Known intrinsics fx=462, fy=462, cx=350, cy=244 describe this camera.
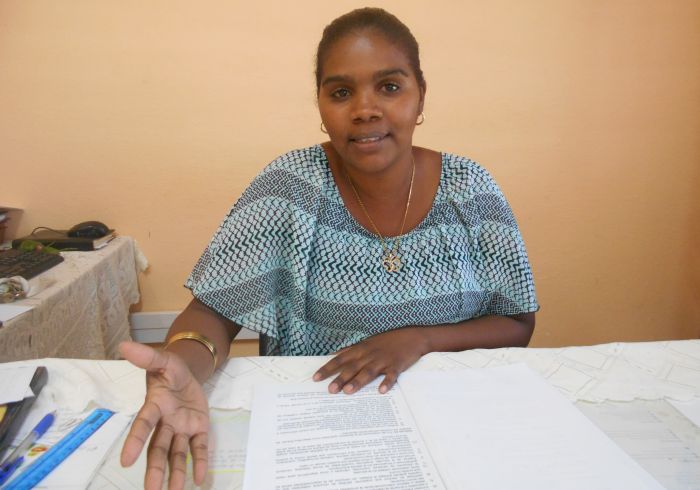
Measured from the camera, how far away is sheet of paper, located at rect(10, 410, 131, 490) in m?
0.54

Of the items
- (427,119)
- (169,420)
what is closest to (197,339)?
(169,420)

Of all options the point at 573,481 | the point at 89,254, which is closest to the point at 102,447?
the point at 573,481

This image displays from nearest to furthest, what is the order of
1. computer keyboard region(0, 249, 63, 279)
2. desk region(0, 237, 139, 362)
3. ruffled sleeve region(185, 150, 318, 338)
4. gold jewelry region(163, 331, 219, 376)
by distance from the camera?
gold jewelry region(163, 331, 219, 376), ruffled sleeve region(185, 150, 318, 338), desk region(0, 237, 139, 362), computer keyboard region(0, 249, 63, 279)

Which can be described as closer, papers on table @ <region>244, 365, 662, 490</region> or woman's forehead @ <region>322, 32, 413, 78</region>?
papers on table @ <region>244, 365, 662, 490</region>

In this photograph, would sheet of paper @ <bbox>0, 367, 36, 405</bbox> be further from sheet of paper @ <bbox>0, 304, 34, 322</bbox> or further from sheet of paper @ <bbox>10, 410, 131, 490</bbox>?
sheet of paper @ <bbox>0, 304, 34, 322</bbox>

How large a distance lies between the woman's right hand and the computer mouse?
1.37 m

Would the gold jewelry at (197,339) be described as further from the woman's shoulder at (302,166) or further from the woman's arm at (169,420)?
the woman's shoulder at (302,166)

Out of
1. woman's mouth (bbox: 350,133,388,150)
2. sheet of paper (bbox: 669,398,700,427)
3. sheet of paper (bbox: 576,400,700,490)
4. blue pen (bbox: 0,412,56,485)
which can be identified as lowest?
blue pen (bbox: 0,412,56,485)

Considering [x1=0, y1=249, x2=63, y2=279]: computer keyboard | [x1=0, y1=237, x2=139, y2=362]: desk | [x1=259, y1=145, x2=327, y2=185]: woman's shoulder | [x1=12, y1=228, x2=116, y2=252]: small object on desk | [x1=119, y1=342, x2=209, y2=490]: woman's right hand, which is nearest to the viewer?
[x1=119, y1=342, x2=209, y2=490]: woman's right hand

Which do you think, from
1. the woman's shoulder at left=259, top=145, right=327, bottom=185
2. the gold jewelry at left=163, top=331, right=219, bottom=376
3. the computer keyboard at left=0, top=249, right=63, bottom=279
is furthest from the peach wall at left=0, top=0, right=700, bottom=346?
the gold jewelry at left=163, top=331, right=219, bottom=376

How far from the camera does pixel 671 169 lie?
218cm

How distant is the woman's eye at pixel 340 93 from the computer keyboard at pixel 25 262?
3.71 feet

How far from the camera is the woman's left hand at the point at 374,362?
740 mm

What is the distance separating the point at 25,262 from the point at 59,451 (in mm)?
1198
